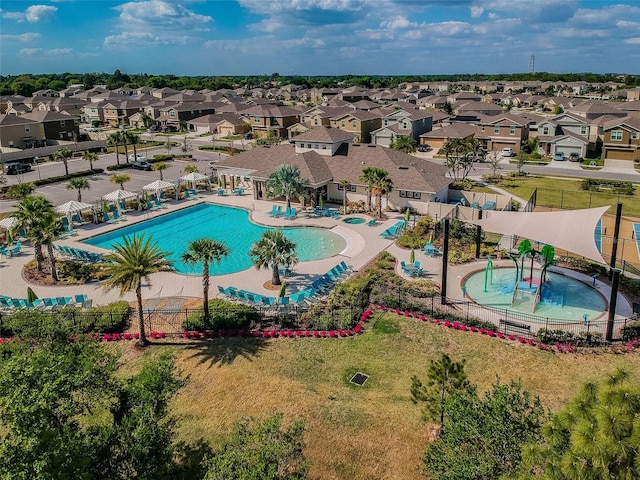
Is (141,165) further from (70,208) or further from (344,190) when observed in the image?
(344,190)

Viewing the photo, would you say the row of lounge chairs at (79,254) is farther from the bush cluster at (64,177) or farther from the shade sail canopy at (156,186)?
the bush cluster at (64,177)

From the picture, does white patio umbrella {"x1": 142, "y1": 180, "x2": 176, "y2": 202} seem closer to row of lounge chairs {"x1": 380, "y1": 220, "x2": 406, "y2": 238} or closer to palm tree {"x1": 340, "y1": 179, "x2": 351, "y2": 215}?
palm tree {"x1": 340, "y1": 179, "x2": 351, "y2": 215}

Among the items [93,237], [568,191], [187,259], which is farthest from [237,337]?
[568,191]

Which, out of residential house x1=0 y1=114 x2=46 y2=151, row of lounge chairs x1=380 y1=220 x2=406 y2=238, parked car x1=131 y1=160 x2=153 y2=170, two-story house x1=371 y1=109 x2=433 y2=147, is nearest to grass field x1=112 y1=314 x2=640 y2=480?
row of lounge chairs x1=380 y1=220 x2=406 y2=238

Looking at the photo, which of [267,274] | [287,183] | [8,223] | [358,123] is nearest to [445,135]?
[358,123]

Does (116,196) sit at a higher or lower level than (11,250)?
higher
